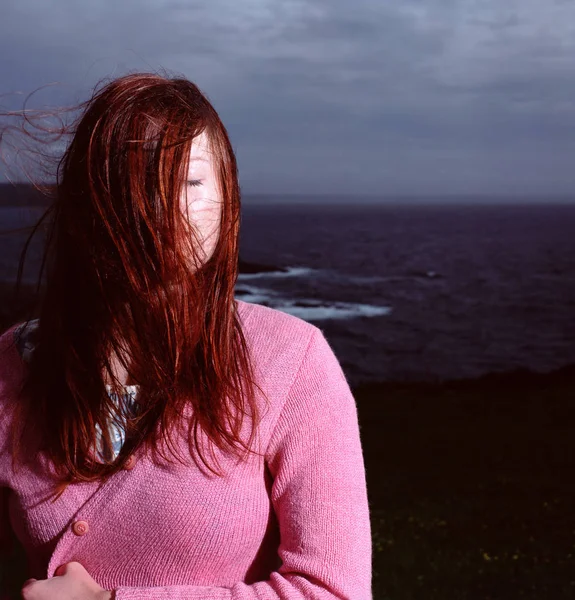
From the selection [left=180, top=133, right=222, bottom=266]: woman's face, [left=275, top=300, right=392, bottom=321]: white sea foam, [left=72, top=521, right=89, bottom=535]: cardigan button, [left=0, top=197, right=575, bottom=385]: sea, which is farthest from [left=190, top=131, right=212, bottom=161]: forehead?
[left=275, top=300, right=392, bottom=321]: white sea foam

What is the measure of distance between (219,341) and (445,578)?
4.74 m

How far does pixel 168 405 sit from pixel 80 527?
0.81 ft

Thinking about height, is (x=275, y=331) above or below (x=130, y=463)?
above

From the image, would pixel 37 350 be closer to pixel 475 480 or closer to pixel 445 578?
pixel 445 578

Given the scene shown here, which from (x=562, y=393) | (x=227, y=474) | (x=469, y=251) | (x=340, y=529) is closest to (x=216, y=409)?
(x=227, y=474)

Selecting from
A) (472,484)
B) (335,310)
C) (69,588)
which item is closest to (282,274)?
(335,310)

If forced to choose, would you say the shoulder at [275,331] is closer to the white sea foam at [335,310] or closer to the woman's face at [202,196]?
the woman's face at [202,196]

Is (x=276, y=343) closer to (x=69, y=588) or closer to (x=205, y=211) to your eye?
(x=205, y=211)

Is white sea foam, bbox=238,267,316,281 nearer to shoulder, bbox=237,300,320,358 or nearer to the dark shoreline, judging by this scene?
the dark shoreline

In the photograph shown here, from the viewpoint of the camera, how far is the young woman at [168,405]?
105 centimetres

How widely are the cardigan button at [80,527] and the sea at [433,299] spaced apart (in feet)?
24.1

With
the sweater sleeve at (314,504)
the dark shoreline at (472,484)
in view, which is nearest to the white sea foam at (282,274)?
the dark shoreline at (472,484)

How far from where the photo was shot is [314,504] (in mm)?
1073

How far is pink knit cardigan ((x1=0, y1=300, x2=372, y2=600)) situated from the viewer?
1074mm
